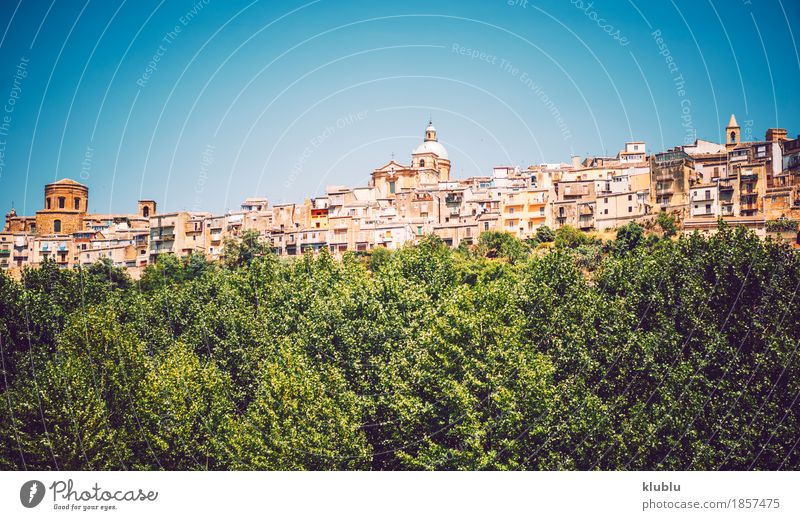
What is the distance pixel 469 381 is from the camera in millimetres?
13273

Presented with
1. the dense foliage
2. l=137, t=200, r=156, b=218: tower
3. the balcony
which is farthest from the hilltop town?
the dense foliage

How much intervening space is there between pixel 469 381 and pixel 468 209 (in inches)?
1182

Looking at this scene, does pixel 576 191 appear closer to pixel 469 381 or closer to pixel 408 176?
pixel 408 176

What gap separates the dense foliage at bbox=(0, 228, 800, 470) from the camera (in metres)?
12.5

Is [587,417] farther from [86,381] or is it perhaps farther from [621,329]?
[86,381]

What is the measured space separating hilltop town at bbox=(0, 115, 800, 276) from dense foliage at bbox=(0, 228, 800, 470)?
1883 cm

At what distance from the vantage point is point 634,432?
489 inches
